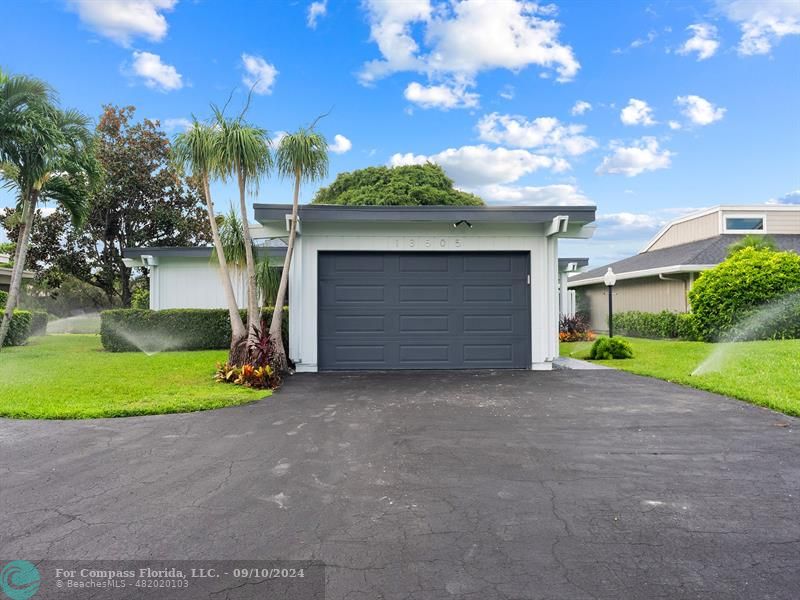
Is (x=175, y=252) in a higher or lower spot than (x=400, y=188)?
lower

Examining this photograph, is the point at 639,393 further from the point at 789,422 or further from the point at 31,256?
the point at 31,256

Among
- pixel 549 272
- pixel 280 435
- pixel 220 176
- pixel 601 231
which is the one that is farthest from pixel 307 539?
pixel 601 231

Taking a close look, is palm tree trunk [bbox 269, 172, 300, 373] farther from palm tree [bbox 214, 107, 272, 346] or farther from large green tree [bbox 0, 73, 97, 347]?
large green tree [bbox 0, 73, 97, 347]

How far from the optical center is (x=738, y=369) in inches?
320

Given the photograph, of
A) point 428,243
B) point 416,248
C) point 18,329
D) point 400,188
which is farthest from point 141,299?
point 428,243

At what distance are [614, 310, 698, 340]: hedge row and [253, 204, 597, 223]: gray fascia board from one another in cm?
804

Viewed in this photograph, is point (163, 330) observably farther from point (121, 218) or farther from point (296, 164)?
point (121, 218)

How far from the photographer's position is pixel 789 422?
513cm

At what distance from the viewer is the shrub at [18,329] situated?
13.3 m

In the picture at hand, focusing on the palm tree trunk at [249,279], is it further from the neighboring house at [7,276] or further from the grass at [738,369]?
the neighboring house at [7,276]

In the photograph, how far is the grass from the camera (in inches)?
250

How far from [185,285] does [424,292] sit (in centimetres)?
887

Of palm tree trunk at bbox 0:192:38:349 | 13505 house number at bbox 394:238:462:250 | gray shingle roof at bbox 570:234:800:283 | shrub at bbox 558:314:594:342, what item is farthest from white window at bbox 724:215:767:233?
palm tree trunk at bbox 0:192:38:349

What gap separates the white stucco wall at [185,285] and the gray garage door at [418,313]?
21.1 feet
